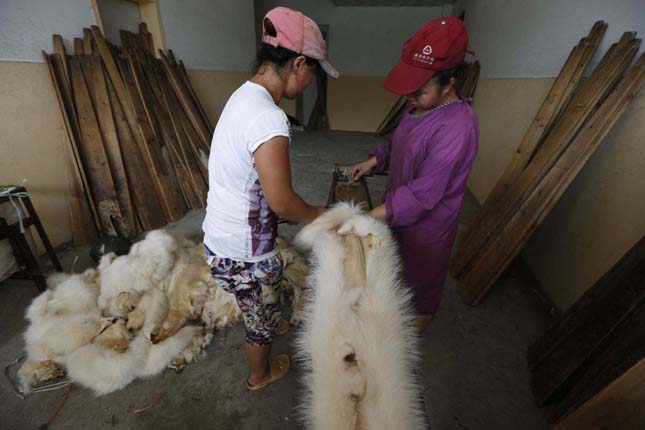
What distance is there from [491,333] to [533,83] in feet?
9.43

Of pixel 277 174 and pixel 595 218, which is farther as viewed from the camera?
pixel 595 218

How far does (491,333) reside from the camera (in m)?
2.27

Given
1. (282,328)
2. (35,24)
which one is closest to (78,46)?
(35,24)

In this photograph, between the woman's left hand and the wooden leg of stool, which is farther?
the wooden leg of stool

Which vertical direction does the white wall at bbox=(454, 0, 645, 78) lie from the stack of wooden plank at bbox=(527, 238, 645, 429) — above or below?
above

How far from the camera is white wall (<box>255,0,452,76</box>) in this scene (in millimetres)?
9000

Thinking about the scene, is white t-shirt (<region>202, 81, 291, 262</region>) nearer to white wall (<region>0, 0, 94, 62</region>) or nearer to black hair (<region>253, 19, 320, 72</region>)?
black hair (<region>253, 19, 320, 72</region>)

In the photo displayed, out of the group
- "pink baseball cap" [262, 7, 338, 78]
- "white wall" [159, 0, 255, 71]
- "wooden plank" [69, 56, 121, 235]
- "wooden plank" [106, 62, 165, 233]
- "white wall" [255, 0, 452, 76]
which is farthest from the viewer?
"white wall" [255, 0, 452, 76]

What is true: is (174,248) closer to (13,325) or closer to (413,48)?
(13,325)

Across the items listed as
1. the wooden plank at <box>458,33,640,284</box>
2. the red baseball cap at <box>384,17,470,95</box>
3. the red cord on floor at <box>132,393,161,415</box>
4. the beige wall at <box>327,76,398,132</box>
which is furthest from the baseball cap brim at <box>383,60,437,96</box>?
the beige wall at <box>327,76,398,132</box>

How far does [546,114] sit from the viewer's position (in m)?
2.53

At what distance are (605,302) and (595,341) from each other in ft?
0.72

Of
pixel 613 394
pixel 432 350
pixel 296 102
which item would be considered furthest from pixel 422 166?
pixel 296 102

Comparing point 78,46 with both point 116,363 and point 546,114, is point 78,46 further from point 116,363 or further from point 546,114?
point 546,114
